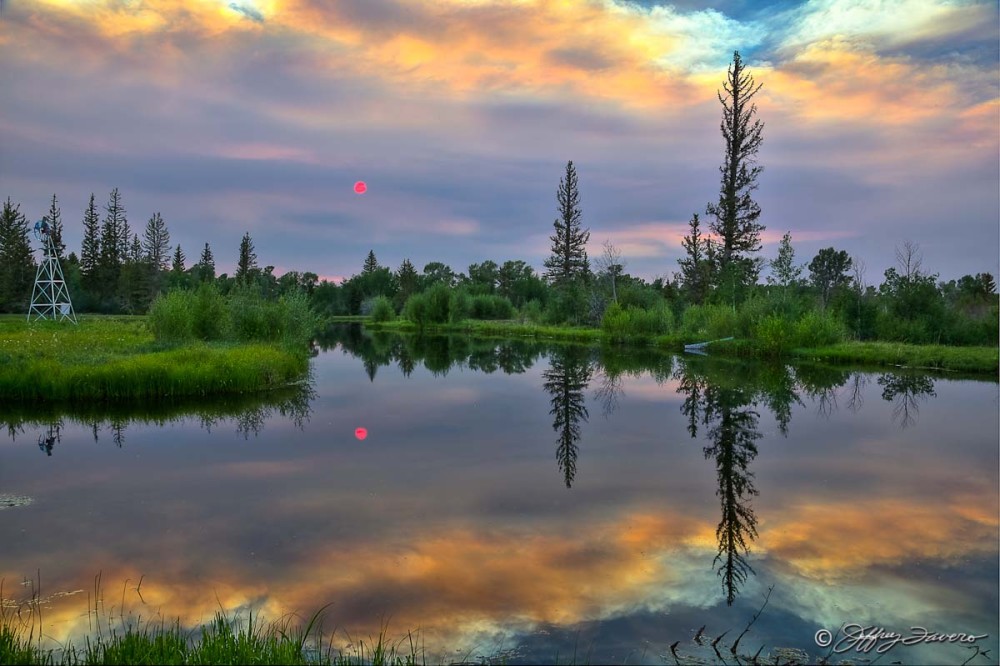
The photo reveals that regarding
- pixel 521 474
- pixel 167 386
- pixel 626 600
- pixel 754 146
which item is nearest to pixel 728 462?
pixel 521 474

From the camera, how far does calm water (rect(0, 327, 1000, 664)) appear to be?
16.0ft

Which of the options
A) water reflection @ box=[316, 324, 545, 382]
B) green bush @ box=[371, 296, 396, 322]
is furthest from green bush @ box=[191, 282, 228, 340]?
green bush @ box=[371, 296, 396, 322]

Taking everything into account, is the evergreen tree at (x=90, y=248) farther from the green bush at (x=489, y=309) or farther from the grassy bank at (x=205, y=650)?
the grassy bank at (x=205, y=650)

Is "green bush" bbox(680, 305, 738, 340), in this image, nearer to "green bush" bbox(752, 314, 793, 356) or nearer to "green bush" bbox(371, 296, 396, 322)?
"green bush" bbox(752, 314, 793, 356)

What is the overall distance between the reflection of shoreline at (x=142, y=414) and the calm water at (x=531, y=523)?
0.10m

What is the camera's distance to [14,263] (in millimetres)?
55938

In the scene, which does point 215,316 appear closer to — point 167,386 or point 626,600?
point 167,386

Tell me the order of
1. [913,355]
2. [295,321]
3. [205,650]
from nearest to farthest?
[205,650]
[913,355]
[295,321]

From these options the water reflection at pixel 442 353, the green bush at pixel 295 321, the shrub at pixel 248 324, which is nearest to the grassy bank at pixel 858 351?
the water reflection at pixel 442 353

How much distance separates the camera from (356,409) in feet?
48.4

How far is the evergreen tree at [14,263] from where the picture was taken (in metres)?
53.4

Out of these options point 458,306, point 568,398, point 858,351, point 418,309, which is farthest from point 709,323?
point 418,309

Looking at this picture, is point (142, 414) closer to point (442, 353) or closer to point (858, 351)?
Answer: point (442, 353)

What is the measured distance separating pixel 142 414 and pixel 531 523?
975 cm
